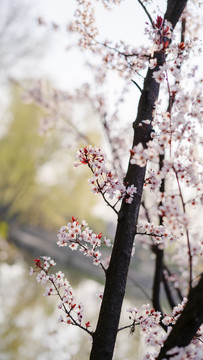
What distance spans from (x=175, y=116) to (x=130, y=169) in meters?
0.47

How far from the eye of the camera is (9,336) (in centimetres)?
699

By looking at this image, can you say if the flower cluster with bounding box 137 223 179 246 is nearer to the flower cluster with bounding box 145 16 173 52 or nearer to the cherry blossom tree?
the cherry blossom tree

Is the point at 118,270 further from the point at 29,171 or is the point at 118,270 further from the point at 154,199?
the point at 29,171

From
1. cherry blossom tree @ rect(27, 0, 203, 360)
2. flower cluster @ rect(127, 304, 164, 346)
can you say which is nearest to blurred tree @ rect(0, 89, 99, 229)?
cherry blossom tree @ rect(27, 0, 203, 360)

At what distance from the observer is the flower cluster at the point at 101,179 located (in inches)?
76.7

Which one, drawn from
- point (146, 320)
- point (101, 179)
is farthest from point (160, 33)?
point (146, 320)

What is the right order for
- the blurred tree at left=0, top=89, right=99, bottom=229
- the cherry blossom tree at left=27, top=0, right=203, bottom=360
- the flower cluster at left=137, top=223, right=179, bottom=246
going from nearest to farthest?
the cherry blossom tree at left=27, top=0, right=203, bottom=360 → the flower cluster at left=137, top=223, right=179, bottom=246 → the blurred tree at left=0, top=89, right=99, bottom=229

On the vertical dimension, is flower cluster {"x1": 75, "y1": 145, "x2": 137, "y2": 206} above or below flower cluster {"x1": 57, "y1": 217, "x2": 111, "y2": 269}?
above

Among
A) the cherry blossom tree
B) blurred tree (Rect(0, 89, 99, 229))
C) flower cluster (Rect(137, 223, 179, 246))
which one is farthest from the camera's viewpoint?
blurred tree (Rect(0, 89, 99, 229))

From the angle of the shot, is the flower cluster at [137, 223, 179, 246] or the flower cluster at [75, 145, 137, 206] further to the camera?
the flower cluster at [137, 223, 179, 246]

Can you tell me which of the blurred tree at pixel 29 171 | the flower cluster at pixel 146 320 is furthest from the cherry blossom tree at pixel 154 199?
the blurred tree at pixel 29 171

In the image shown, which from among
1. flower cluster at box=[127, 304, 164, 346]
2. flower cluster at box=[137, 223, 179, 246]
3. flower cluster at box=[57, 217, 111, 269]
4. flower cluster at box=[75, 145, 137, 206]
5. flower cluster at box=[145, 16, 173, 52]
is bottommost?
flower cluster at box=[127, 304, 164, 346]

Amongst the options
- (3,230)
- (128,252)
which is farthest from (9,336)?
(3,230)

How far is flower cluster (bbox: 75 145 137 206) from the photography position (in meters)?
1.95
